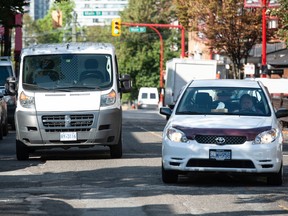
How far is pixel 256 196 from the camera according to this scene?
13969mm

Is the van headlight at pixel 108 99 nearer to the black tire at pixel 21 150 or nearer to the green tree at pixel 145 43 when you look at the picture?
the black tire at pixel 21 150

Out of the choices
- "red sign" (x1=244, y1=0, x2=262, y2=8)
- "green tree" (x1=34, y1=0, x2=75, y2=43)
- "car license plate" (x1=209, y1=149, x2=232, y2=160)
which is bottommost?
"green tree" (x1=34, y1=0, x2=75, y2=43)

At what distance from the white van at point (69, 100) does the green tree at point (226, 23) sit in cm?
3482

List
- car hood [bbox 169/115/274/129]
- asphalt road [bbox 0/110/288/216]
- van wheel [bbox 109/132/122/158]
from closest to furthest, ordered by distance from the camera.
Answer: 1. asphalt road [bbox 0/110/288/216]
2. car hood [bbox 169/115/274/129]
3. van wheel [bbox 109/132/122/158]

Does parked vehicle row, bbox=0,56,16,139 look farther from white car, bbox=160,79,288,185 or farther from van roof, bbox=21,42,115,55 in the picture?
white car, bbox=160,79,288,185

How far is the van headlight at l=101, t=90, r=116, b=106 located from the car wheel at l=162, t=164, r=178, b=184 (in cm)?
519

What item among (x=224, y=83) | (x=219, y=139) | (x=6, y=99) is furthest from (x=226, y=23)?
(x=219, y=139)

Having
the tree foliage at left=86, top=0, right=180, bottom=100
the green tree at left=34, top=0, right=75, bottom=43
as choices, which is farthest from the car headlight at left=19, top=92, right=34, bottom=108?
the green tree at left=34, top=0, right=75, bottom=43

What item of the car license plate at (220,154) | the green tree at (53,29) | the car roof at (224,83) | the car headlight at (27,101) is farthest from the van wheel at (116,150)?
the green tree at (53,29)

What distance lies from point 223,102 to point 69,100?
5.02 meters

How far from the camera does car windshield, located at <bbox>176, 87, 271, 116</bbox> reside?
16.2 metres

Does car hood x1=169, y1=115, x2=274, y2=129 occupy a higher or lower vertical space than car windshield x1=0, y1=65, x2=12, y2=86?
higher

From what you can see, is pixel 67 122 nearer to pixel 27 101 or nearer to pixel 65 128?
pixel 65 128

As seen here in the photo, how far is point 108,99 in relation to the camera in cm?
2066
